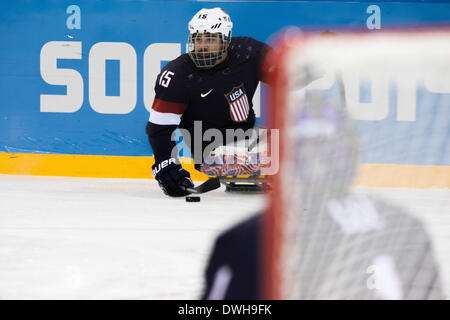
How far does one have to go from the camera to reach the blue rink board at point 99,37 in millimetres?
3289

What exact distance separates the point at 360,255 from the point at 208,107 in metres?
1.94

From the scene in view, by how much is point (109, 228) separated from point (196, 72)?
97cm

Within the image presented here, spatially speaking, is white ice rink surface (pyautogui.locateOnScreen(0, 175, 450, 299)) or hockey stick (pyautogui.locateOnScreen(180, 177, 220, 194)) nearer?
white ice rink surface (pyautogui.locateOnScreen(0, 175, 450, 299))

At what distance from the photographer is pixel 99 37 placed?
3336 mm

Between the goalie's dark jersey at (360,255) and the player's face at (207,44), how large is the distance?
1.75 m

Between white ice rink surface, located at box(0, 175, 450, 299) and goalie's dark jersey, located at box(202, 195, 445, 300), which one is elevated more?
goalie's dark jersey, located at box(202, 195, 445, 300)

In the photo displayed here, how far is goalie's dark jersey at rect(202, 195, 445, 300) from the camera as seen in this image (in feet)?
3.01

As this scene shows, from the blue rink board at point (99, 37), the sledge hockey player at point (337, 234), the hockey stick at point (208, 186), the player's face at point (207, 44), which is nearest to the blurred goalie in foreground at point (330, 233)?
the sledge hockey player at point (337, 234)

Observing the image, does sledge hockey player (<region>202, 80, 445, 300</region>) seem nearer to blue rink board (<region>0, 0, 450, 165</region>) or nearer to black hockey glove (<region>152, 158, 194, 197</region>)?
black hockey glove (<region>152, 158, 194, 197</region>)

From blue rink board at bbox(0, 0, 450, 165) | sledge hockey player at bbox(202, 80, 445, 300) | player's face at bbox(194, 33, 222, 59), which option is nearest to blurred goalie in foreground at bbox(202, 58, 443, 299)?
sledge hockey player at bbox(202, 80, 445, 300)

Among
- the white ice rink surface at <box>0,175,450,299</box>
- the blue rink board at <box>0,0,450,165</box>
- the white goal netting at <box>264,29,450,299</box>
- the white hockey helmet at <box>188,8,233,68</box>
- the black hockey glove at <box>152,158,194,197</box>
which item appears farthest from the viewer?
the blue rink board at <box>0,0,450,165</box>

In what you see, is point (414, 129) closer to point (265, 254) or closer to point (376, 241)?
point (376, 241)

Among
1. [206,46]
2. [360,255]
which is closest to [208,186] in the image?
[206,46]
